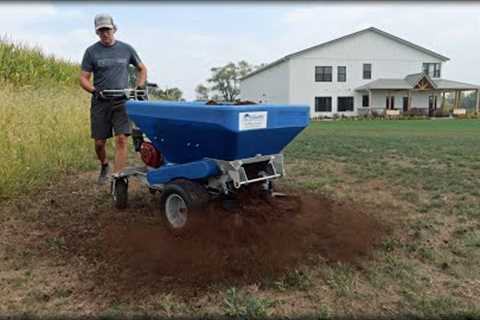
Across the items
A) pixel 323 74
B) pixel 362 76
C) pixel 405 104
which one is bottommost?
pixel 405 104

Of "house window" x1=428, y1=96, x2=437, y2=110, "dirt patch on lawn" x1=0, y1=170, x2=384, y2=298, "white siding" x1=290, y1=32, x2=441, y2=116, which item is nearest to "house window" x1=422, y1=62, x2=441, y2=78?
"white siding" x1=290, y1=32, x2=441, y2=116

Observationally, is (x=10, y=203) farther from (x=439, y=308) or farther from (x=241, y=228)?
(x=439, y=308)

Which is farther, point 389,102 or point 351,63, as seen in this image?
point 389,102

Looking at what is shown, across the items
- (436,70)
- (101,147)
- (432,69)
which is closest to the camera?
(101,147)

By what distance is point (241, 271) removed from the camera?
2.73 m

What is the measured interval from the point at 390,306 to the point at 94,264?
6.19 feet

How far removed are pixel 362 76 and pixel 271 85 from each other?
24.8 feet

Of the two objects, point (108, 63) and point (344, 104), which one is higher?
point (344, 104)

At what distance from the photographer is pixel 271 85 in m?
37.4

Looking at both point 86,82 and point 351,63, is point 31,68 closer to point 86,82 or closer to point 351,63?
point 86,82

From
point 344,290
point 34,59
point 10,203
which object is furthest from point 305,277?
point 34,59

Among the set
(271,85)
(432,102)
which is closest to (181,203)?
(271,85)

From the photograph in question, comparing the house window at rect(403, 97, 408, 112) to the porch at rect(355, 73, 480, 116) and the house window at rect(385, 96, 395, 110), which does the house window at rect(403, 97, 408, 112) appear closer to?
the porch at rect(355, 73, 480, 116)

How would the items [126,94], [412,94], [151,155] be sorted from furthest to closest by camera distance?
[412,94] < [126,94] < [151,155]
